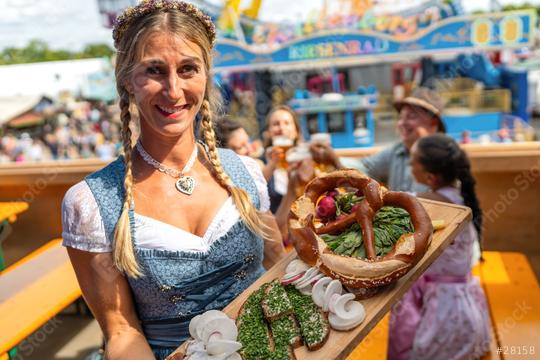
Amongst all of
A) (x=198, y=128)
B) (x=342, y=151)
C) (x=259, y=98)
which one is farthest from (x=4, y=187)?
(x=259, y=98)

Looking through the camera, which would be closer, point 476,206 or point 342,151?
point 476,206

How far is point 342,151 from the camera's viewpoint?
3691mm

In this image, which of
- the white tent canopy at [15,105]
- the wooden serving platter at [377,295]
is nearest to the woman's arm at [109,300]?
the wooden serving platter at [377,295]

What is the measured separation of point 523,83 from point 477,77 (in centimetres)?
157

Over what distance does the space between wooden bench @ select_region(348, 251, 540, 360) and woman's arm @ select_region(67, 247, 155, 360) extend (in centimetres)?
103

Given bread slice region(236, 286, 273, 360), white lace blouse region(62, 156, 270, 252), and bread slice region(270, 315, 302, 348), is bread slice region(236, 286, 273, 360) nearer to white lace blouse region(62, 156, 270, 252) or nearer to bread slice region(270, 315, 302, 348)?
bread slice region(270, 315, 302, 348)

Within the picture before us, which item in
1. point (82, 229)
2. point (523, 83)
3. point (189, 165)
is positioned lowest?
point (523, 83)

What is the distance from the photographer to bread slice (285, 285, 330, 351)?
1.21m

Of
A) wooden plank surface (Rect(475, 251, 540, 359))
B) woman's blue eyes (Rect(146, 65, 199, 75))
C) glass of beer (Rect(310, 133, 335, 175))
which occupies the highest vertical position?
woman's blue eyes (Rect(146, 65, 199, 75))

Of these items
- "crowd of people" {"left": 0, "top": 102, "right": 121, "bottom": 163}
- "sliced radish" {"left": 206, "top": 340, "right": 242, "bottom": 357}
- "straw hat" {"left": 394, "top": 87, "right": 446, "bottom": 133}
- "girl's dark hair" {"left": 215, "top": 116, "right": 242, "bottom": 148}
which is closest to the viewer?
"sliced radish" {"left": 206, "top": 340, "right": 242, "bottom": 357}

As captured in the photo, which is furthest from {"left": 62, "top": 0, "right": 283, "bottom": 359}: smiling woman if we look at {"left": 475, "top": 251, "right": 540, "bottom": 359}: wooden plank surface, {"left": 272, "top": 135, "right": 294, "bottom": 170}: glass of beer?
{"left": 475, "top": 251, "right": 540, "bottom": 359}: wooden plank surface

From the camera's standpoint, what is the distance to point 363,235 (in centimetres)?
141

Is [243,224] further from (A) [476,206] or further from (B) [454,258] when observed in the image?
(A) [476,206]

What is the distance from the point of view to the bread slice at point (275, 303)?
50.7 inches
